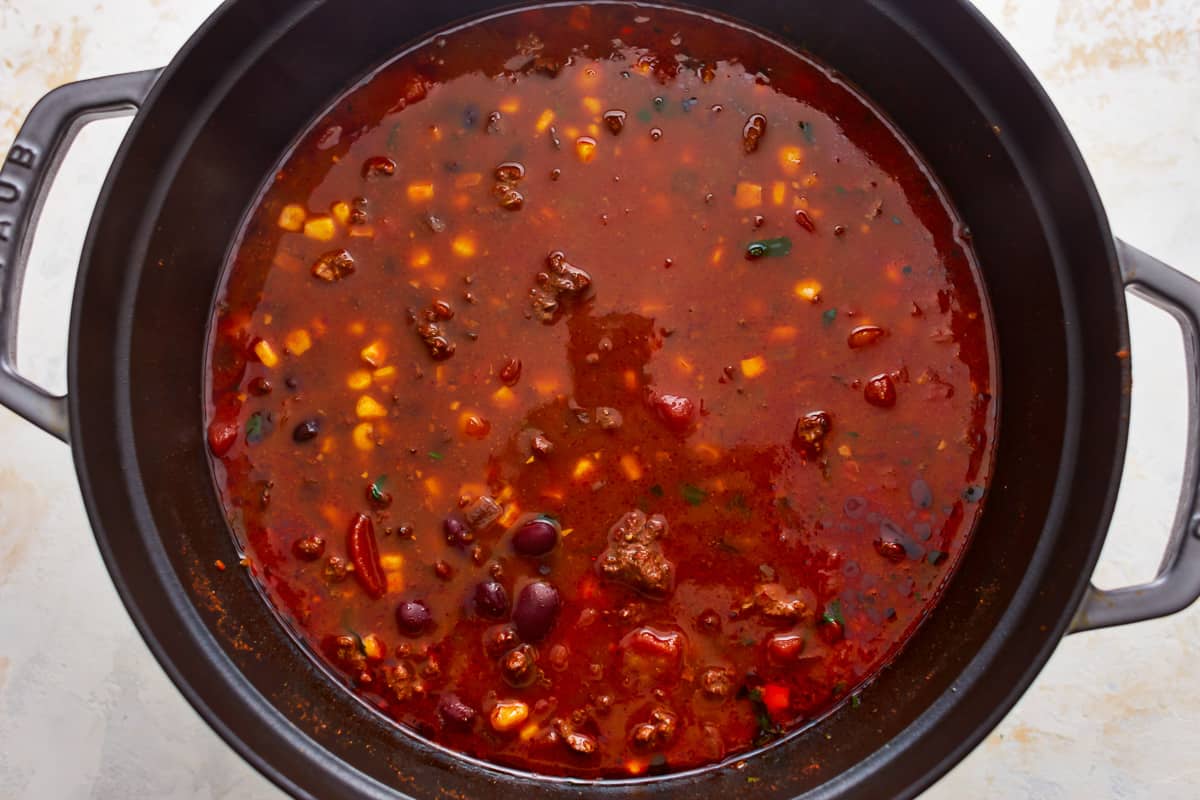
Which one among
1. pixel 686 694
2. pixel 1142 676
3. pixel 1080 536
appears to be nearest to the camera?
pixel 1080 536

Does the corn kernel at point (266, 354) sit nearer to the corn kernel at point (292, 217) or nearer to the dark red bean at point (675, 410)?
the corn kernel at point (292, 217)

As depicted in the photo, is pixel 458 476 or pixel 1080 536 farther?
pixel 458 476

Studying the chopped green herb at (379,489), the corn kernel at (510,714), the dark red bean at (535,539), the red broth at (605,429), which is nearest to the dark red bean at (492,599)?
the red broth at (605,429)

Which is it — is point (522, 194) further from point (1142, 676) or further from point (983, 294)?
point (1142, 676)

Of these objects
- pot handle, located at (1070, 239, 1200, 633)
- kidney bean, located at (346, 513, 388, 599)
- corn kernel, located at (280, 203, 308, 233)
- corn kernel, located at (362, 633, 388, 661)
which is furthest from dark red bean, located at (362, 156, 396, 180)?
pot handle, located at (1070, 239, 1200, 633)

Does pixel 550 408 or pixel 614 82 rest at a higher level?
pixel 614 82

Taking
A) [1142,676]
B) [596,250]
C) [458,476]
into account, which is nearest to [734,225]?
[596,250]
